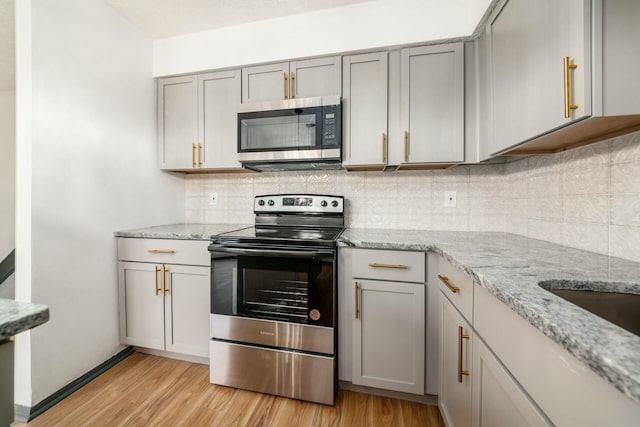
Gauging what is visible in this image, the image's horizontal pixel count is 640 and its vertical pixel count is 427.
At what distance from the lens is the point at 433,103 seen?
5.54 ft

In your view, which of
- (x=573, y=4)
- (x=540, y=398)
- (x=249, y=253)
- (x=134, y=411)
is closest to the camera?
(x=540, y=398)

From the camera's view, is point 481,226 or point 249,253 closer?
point 249,253

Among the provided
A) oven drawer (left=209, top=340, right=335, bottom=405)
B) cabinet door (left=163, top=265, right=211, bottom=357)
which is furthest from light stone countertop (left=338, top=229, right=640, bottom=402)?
cabinet door (left=163, top=265, right=211, bottom=357)

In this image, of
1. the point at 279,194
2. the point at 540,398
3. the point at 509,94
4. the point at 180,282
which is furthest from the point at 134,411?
the point at 509,94

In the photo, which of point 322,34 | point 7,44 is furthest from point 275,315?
point 7,44

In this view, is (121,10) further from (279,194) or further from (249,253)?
(249,253)

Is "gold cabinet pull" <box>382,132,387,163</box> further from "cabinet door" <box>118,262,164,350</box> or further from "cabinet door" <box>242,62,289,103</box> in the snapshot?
"cabinet door" <box>118,262,164,350</box>

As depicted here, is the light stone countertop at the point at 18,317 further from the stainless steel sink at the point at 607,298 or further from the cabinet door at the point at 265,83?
the cabinet door at the point at 265,83

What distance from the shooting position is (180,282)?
1783 mm

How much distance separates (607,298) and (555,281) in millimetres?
156

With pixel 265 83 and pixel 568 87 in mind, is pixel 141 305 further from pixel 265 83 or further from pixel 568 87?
pixel 568 87

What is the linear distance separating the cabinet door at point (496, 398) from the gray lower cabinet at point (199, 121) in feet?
6.11

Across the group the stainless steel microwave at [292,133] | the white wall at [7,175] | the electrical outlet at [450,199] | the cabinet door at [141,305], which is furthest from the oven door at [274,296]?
the white wall at [7,175]

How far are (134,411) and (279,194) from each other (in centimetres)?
160
